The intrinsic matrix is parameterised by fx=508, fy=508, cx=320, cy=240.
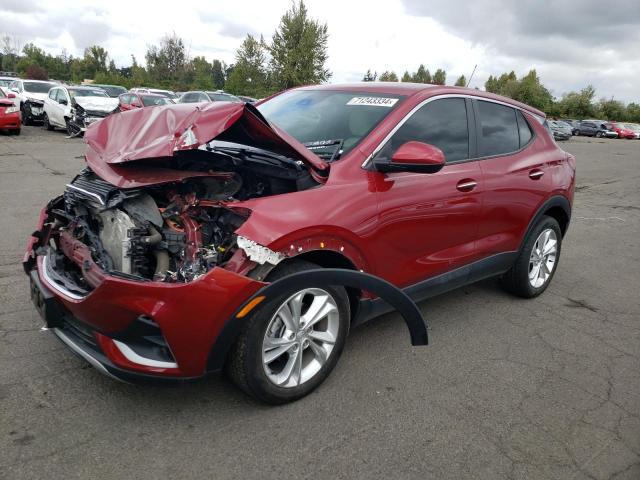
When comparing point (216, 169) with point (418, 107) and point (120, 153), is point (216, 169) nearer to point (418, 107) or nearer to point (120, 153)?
point (120, 153)

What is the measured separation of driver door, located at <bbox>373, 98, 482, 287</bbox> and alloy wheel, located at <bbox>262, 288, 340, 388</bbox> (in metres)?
0.49

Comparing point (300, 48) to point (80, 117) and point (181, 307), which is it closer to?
point (80, 117)

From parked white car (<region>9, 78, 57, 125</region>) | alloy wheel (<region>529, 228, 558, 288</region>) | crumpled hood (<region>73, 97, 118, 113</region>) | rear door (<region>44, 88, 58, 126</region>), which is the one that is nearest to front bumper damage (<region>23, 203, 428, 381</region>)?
alloy wheel (<region>529, 228, 558, 288</region>)

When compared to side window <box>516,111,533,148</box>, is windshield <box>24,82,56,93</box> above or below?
above

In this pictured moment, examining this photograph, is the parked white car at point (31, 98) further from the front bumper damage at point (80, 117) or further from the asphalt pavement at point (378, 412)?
the asphalt pavement at point (378, 412)

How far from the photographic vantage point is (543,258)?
15.3 ft

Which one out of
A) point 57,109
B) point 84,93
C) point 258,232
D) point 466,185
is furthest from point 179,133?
point 84,93

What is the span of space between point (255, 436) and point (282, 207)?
1152 mm

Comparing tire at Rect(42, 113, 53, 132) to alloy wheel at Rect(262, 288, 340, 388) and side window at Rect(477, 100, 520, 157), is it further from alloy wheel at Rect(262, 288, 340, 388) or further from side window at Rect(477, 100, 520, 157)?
alloy wheel at Rect(262, 288, 340, 388)

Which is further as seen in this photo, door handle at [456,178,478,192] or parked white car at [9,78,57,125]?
parked white car at [9,78,57,125]

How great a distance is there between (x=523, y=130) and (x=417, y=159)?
2007mm

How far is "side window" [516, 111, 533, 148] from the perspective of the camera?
4.32 meters

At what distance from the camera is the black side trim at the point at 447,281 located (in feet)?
10.3

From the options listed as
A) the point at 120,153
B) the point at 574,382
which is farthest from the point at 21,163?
the point at 574,382
